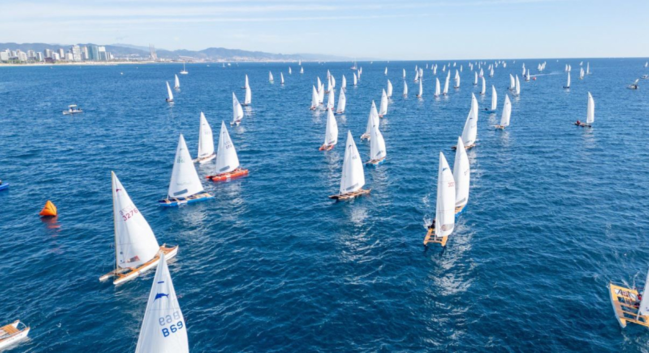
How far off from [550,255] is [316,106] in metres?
114

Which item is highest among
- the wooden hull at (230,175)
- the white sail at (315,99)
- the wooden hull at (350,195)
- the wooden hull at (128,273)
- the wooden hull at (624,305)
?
the white sail at (315,99)

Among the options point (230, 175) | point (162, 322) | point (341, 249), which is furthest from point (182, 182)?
point (162, 322)

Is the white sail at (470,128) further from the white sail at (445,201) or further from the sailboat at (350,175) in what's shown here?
the white sail at (445,201)

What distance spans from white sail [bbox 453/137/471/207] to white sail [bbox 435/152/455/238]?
592cm

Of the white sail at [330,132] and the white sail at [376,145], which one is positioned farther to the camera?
the white sail at [330,132]

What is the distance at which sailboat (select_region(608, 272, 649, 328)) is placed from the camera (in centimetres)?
3441

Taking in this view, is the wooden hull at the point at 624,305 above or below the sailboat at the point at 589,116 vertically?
below

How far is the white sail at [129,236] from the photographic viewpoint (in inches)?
1656

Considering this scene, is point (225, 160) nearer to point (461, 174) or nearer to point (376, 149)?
point (376, 149)

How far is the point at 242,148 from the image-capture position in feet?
317

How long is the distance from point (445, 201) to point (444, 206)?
2.23 feet

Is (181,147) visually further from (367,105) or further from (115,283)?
(367,105)

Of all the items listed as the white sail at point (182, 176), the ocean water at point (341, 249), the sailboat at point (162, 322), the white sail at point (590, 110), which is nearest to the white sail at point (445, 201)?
the ocean water at point (341, 249)

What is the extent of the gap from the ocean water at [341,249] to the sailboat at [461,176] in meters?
2.25
